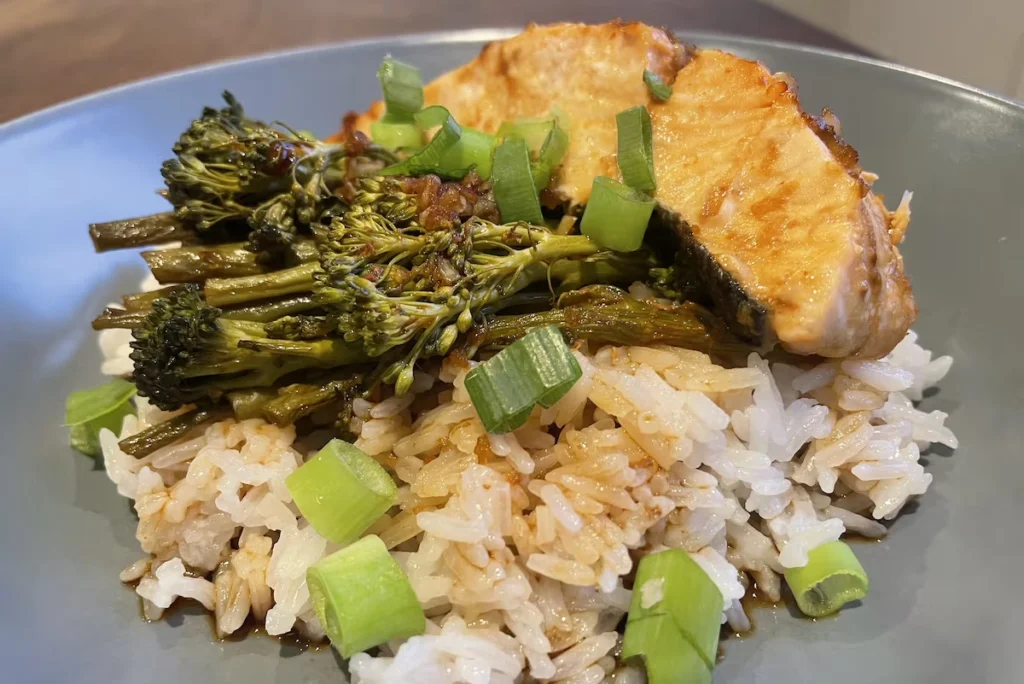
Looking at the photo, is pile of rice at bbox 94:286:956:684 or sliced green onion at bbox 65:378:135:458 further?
sliced green onion at bbox 65:378:135:458

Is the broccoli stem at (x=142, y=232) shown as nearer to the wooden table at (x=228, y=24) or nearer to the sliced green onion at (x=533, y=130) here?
the sliced green onion at (x=533, y=130)

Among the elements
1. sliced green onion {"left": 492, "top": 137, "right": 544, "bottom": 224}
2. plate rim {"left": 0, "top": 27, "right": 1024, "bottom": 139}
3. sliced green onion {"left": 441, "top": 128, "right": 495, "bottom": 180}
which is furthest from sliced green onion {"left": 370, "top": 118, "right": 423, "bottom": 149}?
plate rim {"left": 0, "top": 27, "right": 1024, "bottom": 139}

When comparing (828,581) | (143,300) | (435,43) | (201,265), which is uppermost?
(435,43)

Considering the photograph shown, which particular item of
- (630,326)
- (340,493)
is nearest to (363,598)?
(340,493)

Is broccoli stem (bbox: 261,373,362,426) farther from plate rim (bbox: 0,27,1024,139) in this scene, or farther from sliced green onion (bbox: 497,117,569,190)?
plate rim (bbox: 0,27,1024,139)

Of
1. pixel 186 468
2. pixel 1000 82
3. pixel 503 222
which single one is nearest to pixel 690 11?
pixel 1000 82

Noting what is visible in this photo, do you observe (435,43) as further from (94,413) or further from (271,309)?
(94,413)

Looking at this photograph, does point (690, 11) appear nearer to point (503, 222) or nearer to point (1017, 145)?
point (1017, 145)
